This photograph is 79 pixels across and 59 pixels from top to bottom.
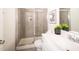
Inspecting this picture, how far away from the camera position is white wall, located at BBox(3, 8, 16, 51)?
6.77ft

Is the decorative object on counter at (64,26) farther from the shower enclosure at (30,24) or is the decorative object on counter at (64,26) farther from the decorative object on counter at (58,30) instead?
the shower enclosure at (30,24)

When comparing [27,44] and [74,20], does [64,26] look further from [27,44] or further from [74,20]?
[27,44]

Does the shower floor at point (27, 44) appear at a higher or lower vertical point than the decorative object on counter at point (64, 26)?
lower

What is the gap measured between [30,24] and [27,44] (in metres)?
0.28

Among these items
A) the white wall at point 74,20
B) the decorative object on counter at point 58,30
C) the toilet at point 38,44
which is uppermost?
the white wall at point 74,20

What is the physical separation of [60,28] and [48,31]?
17 centimetres

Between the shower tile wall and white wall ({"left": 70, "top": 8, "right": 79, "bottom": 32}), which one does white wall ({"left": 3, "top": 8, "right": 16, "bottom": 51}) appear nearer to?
the shower tile wall

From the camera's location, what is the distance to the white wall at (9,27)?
2.06 m

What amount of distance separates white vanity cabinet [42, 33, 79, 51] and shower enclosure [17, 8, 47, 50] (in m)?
0.11

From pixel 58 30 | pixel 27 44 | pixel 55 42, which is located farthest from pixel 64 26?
pixel 27 44

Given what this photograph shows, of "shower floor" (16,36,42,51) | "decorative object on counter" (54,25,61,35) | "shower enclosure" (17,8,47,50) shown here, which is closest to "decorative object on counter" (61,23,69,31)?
"decorative object on counter" (54,25,61,35)

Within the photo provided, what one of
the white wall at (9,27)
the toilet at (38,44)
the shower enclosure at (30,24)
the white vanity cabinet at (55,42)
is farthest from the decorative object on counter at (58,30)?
the white wall at (9,27)

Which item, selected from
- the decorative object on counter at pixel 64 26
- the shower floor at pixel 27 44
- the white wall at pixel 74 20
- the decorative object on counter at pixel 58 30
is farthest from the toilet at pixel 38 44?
the white wall at pixel 74 20
